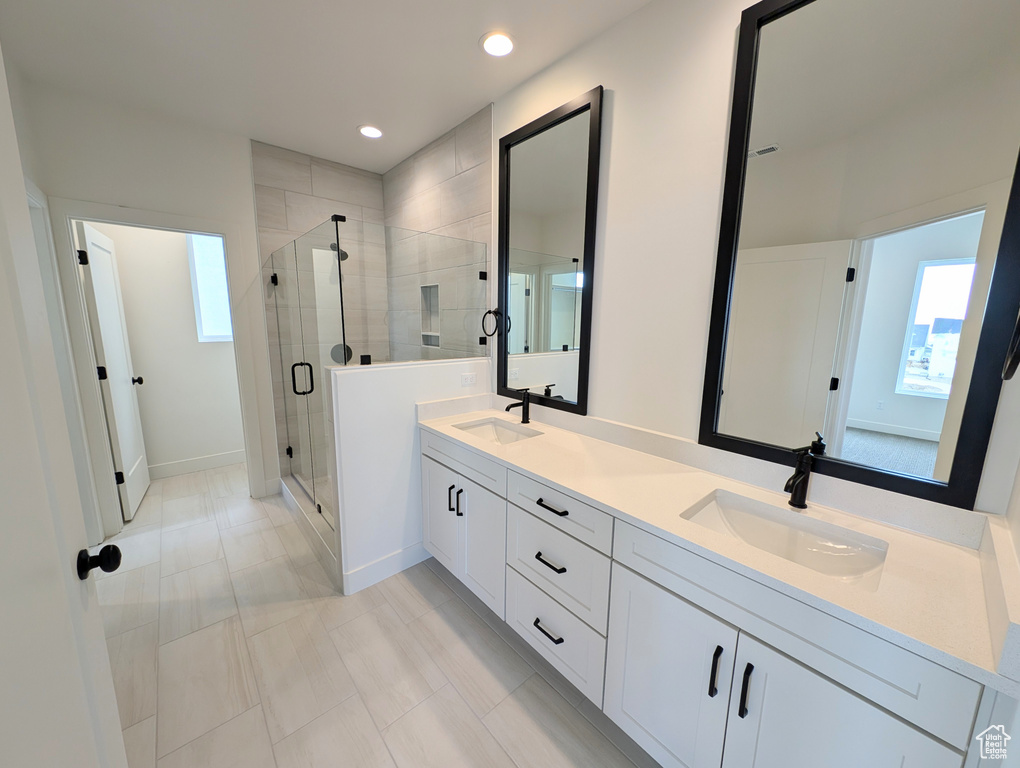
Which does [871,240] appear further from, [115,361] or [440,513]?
[115,361]

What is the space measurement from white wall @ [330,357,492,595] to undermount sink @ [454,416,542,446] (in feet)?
0.78

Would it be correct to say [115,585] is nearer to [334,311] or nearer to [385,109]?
[334,311]

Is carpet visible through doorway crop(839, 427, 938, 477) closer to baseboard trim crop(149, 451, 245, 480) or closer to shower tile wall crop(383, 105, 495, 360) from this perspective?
shower tile wall crop(383, 105, 495, 360)

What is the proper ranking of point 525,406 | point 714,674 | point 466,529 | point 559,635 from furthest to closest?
point 525,406 < point 466,529 < point 559,635 < point 714,674

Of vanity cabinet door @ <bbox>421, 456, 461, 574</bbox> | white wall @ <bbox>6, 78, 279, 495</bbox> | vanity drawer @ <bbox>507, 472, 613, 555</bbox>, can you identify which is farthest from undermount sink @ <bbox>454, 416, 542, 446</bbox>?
white wall @ <bbox>6, 78, 279, 495</bbox>

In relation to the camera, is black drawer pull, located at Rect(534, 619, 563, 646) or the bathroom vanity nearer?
the bathroom vanity

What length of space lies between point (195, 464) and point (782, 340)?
4.66 meters

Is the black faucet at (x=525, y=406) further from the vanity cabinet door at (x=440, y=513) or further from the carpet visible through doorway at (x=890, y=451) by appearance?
the carpet visible through doorway at (x=890, y=451)

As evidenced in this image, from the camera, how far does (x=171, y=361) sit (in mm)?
3457

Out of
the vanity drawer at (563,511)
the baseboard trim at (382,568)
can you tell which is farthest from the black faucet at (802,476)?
the baseboard trim at (382,568)

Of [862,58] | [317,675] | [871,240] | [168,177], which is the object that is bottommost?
[317,675]

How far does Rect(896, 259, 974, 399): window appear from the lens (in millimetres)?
1017

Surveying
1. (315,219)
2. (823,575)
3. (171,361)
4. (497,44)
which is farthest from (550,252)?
(171,361)

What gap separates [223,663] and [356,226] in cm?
219
